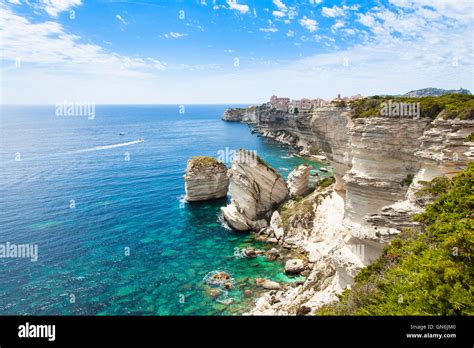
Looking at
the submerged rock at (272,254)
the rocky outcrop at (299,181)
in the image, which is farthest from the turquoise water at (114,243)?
the rocky outcrop at (299,181)

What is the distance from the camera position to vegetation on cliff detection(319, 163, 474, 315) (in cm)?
1119

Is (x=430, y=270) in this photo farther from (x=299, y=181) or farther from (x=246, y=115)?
(x=246, y=115)

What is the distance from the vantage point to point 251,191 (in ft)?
145

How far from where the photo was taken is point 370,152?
2744 centimetres

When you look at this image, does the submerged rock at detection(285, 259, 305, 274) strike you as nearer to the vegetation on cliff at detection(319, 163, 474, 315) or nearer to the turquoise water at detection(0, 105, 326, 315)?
the turquoise water at detection(0, 105, 326, 315)

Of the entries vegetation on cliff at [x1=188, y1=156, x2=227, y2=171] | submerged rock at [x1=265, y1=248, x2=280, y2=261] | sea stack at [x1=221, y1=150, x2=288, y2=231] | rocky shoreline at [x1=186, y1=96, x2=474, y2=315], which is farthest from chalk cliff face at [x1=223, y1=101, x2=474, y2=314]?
vegetation on cliff at [x1=188, y1=156, x2=227, y2=171]

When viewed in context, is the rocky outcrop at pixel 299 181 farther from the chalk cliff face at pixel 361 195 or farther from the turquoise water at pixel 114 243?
the turquoise water at pixel 114 243

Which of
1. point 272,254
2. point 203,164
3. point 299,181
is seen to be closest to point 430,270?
point 272,254

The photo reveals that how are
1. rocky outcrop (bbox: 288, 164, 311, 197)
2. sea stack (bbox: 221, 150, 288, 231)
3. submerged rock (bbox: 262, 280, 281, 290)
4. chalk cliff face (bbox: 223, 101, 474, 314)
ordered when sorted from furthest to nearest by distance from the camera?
1. rocky outcrop (bbox: 288, 164, 311, 197)
2. sea stack (bbox: 221, 150, 288, 231)
3. submerged rock (bbox: 262, 280, 281, 290)
4. chalk cliff face (bbox: 223, 101, 474, 314)

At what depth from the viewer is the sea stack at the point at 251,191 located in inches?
1722

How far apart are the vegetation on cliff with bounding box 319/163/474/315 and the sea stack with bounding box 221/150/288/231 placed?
26791 mm

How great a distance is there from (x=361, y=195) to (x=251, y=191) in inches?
721
